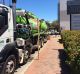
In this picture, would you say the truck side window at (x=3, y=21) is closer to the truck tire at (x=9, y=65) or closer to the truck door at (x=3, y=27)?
the truck door at (x=3, y=27)

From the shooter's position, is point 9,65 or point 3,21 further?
point 9,65

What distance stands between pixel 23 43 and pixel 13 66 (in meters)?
2.23

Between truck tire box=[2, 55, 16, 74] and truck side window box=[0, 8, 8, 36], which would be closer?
truck side window box=[0, 8, 8, 36]

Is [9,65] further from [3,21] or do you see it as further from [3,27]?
[3,21]

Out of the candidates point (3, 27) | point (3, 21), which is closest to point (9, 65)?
point (3, 27)

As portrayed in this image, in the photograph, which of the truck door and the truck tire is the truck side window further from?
the truck tire

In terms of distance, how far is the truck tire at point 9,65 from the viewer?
35.9ft

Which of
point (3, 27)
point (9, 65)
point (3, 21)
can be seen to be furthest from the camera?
point (9, 65)

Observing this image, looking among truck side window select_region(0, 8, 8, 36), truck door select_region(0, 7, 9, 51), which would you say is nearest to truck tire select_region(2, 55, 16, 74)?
truck door select_region(0, 7, 9, 51)

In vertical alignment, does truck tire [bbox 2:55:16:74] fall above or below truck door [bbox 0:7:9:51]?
below

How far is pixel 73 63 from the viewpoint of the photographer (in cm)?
904

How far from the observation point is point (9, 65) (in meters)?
11.4

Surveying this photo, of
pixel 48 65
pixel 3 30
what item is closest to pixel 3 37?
pixel 3 30

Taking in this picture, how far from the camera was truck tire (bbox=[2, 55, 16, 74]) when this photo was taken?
11.0 meters
